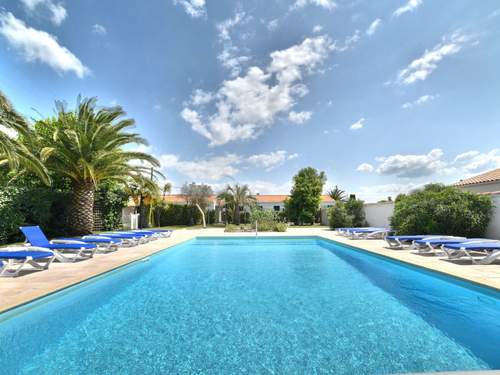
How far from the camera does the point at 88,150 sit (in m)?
12.8

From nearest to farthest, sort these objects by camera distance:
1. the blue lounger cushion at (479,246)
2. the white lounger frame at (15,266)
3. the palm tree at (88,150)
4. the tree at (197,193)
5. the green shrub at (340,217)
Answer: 1. the white lounger frame at (15,266)
2. the blue lounger cushion at (479,246)
3. the palm tree at (88,150)
4. the green shrub at (340,217)
5. the tree at (197,193)

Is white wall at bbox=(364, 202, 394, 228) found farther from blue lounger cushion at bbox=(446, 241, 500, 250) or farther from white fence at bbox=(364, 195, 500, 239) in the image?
blue lounger cushion at bbox=(446, 241, 500, 250)

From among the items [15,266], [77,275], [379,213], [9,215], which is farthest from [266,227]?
[15,266]

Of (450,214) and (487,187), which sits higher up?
(487,187)

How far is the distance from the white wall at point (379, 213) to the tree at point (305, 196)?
10.6 meters

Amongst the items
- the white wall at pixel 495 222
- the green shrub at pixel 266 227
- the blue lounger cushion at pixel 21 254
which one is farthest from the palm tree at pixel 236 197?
the blue lounger cushion at pixel 21 254

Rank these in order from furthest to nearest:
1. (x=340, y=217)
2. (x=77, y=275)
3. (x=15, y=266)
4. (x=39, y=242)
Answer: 1. (x=340, y=217)
2. (x=39, y=242)
3. (x=15, y=266)
4. (x=77, y=275)

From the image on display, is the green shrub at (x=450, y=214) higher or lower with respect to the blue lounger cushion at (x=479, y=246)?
higher

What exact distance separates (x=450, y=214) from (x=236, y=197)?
2245 cm

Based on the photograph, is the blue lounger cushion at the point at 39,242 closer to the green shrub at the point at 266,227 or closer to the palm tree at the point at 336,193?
the green shrub at the point at 266,227

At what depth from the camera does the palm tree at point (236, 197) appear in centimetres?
3108

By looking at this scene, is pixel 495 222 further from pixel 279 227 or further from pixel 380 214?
pixel 279 227

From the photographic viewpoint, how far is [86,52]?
12273mm

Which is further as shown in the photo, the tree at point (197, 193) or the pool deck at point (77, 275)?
the tree at point (197, 193)
